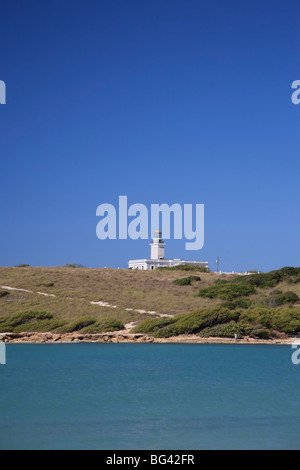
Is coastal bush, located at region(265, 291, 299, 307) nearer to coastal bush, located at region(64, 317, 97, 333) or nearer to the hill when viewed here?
the hill

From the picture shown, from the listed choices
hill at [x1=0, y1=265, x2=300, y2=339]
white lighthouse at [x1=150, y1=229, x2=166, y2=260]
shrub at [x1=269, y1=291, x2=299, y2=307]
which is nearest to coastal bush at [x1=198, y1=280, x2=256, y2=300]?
hill at [x1=0, y1=265, x2=300, y2=339]

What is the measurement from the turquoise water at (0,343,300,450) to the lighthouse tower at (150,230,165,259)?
2708 inches

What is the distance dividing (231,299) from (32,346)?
69.6 ft

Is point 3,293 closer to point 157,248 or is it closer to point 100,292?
point 100,292

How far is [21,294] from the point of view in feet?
169

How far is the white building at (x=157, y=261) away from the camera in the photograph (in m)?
94.9

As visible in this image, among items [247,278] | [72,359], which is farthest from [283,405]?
[247,278]

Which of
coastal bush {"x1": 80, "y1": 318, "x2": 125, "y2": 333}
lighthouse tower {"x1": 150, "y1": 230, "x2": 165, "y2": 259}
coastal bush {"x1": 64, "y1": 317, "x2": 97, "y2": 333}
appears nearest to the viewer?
coastal bush {"x1": 80, "y1": 318, "x2": 125, "y2": 333}

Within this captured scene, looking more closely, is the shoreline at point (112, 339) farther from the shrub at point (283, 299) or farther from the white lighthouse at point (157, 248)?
the white lighthouse at point (157, 248)

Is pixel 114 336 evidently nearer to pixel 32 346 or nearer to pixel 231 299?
pixel 32 346

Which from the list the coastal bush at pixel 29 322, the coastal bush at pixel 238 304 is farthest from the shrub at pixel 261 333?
the coastal bush at pixel 29 322

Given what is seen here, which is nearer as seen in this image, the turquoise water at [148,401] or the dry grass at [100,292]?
the turquoise water at [148,401]

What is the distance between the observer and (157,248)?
101 m

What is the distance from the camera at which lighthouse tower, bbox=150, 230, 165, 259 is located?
3974 inches
